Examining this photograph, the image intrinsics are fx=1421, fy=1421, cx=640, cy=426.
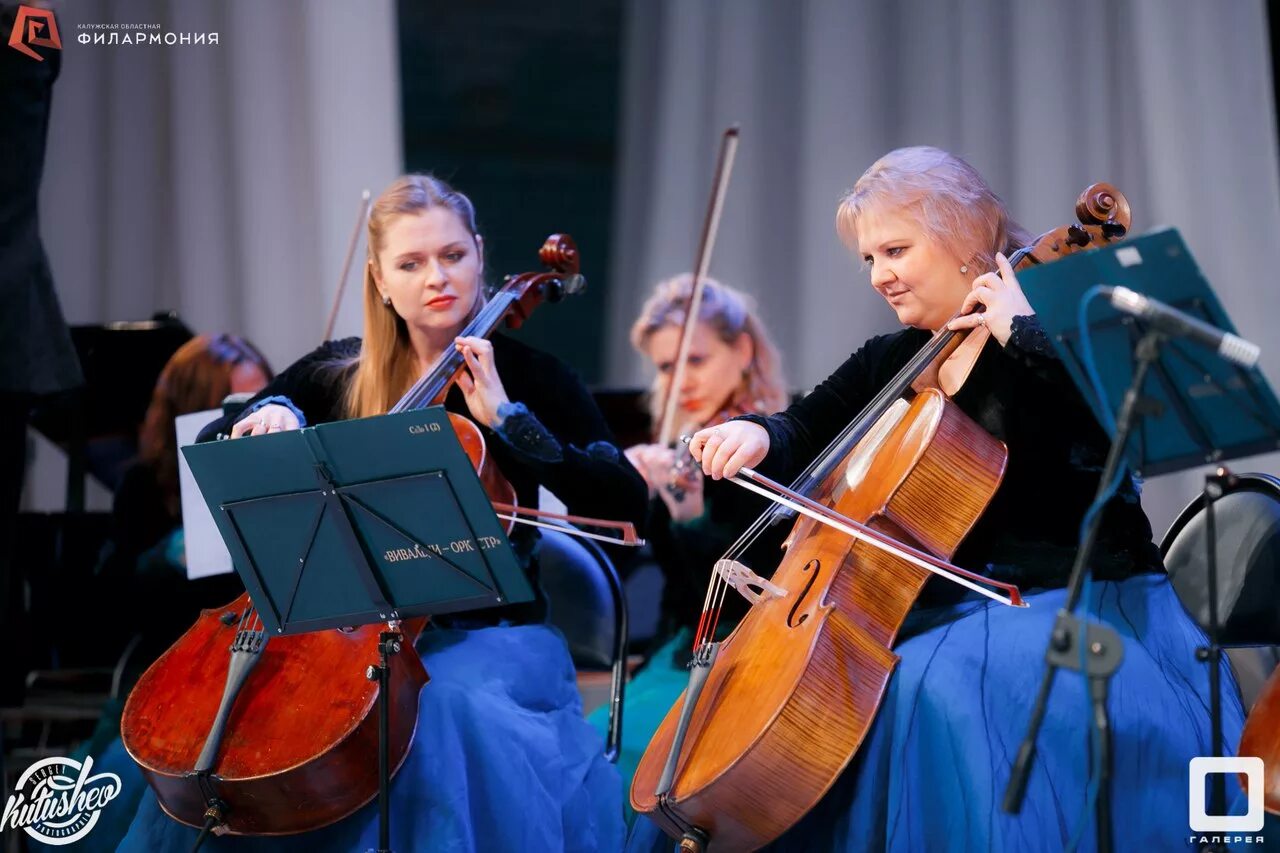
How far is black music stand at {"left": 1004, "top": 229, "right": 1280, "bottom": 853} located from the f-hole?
37 centimetres

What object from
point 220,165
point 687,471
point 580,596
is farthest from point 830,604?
point 220,165

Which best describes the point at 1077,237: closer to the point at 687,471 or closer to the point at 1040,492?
the point at 1040,492

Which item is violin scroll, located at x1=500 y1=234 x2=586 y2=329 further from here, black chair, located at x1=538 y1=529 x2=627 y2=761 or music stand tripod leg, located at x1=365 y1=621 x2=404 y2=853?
music stand tripod leg, located at x1=365 y1=621 x2=404 y2=853

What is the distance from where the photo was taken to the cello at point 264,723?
1898 millimetres

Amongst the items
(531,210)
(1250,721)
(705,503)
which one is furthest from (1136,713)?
(531,210)

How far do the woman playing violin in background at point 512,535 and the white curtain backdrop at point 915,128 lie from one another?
235 cm

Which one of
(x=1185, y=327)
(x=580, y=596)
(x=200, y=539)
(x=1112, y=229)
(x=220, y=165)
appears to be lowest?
(x=580, y=596)

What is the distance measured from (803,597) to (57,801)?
141cm

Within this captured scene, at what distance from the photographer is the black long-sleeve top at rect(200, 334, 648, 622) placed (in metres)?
2.36

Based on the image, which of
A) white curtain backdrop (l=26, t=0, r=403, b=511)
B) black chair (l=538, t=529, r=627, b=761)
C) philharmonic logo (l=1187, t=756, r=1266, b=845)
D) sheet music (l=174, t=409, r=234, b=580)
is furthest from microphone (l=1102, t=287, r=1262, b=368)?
white curtain backdrop (l=26, t=0, r=403, b=511)

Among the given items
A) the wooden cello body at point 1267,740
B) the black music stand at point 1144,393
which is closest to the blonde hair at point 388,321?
the black music stand at point 1144,393

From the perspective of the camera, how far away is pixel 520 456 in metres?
2.34

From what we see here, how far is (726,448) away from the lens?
2016 millimetres

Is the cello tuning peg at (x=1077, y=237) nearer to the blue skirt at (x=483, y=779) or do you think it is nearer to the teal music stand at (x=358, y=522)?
the teal music stand at (x=358, y=522)
